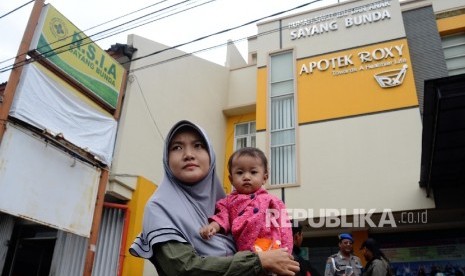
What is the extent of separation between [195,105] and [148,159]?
2.60 metres

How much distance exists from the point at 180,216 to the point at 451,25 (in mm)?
10452

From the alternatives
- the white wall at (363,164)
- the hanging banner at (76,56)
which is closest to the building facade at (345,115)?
the white wall at (363,164)

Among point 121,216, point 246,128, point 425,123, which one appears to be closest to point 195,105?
point 246,128

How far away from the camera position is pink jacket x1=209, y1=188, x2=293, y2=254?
5.12ft

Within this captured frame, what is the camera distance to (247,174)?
6.09 ft

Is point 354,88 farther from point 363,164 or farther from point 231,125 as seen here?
point 231,125

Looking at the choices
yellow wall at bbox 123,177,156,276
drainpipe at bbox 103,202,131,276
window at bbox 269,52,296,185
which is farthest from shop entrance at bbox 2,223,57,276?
window at bbox 269,52,296,185

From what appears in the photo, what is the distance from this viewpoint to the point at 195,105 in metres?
11.1

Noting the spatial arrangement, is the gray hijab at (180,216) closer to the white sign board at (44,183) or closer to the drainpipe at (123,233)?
the white sign board at (44,183)

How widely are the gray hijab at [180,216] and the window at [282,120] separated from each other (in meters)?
7.43

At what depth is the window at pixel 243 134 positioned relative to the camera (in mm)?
11594

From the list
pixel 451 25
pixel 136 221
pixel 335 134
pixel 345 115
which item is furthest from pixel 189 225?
pixel 451 25

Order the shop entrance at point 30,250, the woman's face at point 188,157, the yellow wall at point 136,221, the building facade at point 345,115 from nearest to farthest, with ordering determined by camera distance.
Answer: the woman's face at point 188,157
the yellow wall at point 136,221
the shop entrance at point 30,250
the building facade at point 345,115

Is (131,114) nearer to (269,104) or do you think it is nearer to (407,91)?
(269,104)
